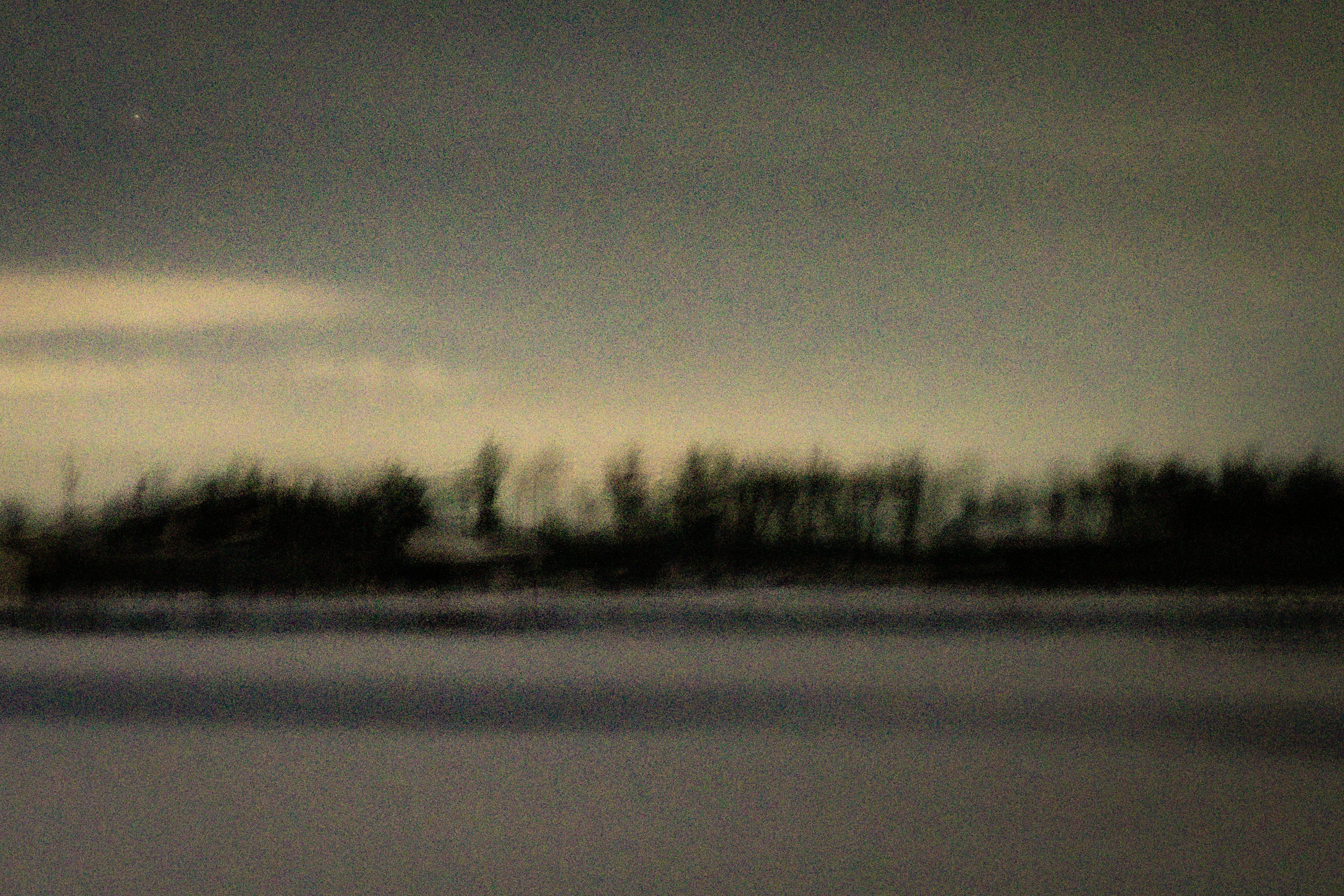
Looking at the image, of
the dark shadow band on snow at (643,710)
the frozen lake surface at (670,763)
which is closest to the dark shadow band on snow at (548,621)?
the frozen lake surface at (670,763)

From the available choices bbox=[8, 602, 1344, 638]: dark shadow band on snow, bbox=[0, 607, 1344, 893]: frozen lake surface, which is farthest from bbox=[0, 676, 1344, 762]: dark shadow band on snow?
bbox=[8, 602, 1344, 638]: dark shadow band on snow

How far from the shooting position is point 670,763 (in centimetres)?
385

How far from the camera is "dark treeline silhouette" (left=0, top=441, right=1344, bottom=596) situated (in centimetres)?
434

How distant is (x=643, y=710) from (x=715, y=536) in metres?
0.67

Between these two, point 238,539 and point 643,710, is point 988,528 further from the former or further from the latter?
point 238,539

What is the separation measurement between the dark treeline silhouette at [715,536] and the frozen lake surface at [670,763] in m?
0.28

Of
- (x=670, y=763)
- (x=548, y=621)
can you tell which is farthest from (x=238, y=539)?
(x=670, y=763)

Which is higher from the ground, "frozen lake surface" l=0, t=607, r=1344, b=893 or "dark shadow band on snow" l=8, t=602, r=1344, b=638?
"dark shadow band on snow" l=8, t=602, r=1344, b=638

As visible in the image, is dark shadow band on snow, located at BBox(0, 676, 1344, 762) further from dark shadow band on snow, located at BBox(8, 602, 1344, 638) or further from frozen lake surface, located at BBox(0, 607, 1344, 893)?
dark shadow band on snow, located at BBox(8, 602, 1344, 638)

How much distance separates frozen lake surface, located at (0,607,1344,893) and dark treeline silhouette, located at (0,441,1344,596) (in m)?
0.28

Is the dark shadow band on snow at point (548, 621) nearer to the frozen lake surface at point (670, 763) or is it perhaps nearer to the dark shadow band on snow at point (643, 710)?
the frozen lake surface at point (670, 763)

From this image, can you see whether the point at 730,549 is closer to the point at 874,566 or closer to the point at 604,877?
the point at 874,566

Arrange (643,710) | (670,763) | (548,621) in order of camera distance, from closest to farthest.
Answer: (670,763) → (643,710) → (548,621)

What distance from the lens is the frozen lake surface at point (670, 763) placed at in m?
2.97
